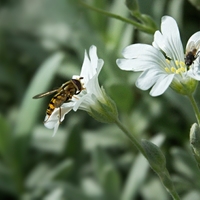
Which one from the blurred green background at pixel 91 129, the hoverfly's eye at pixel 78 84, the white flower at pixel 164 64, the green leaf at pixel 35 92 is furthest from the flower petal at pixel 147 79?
the green leaf at pixel 35 92

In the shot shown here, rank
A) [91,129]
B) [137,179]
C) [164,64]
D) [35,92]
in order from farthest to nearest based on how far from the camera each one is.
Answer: [91,129]
[35,92]
[137,179]
[164,64]

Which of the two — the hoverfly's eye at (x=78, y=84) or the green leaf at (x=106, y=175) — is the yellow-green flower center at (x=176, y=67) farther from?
the green leaf at (x=106, y=175)

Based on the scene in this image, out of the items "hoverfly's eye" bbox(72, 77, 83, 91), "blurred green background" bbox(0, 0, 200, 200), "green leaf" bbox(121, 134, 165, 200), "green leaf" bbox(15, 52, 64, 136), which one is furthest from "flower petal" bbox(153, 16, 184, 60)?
"green leaf" bbox(15, 52, 64, 136)

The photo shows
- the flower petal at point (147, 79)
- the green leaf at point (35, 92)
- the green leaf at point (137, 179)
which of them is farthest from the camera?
the green leaf at point (35, 92)

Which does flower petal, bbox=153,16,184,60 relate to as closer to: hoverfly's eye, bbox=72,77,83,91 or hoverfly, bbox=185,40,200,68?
hoverfly, bbox=185,40,200,68

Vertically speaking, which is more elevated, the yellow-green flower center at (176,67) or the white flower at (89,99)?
the yellow-green flower center at (176,67)

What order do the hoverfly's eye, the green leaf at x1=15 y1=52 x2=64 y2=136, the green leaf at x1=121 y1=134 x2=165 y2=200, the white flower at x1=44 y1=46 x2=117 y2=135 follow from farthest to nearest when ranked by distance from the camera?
the green leaf at x1=15 y1=52 x2=64 y2=136 < the green leaf at x1=121 y1=134 x2=165 y2=200 < the hoverfly's eye < the white flower at x1=44 y1=46 x2=117 y2=135

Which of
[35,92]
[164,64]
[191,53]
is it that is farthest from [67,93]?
[35,92]

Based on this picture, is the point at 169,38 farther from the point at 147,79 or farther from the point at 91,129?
the point at 91,129
